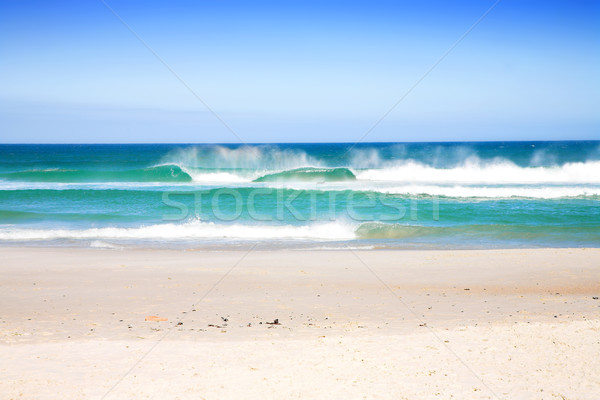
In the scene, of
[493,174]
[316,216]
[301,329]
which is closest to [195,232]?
[316,216]

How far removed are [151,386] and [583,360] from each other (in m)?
3.79

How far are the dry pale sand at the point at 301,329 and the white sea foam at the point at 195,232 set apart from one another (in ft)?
13.3

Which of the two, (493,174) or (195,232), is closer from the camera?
(195,232)

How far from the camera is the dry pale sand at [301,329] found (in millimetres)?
4141

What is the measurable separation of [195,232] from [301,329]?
9644 mm

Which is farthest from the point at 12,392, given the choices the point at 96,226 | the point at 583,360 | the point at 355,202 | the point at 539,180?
the point at 539,180

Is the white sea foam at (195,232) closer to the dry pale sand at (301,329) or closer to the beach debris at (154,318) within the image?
the dry pale sand at (301,329)

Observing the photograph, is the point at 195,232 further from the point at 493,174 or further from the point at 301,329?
the point at 493,174

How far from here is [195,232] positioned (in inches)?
587

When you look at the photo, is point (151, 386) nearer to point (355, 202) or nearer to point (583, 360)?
Result: point (583, 360)

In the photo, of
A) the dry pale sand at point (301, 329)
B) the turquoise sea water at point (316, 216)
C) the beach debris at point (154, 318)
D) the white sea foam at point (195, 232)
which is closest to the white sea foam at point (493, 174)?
the turquoise sea water at point (316, 216)

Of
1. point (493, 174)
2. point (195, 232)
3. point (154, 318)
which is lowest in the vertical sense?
point (195, 232)

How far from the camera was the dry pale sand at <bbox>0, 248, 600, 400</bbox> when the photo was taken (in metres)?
4.14

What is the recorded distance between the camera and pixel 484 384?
4160 mm
